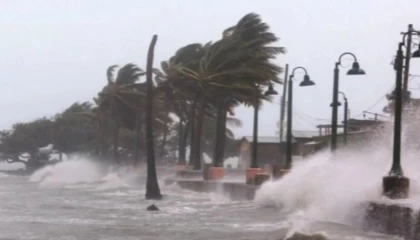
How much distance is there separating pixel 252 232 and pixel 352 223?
204cm

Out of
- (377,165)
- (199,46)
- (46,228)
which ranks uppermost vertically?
(199,46)

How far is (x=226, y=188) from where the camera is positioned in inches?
1320

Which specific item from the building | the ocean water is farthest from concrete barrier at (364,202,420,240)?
the building

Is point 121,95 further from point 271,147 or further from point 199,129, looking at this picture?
point 199,129

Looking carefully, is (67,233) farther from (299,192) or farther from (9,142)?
(9,142)

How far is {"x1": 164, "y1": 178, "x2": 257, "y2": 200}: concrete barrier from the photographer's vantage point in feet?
100

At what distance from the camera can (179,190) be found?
4106 cm

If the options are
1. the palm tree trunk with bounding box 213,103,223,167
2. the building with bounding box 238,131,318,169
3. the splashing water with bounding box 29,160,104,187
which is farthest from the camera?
the splashing water with bounding box 29,160,104,187

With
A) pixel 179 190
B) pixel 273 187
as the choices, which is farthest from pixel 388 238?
pixel 179 190

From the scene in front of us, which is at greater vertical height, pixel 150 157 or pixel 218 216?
pixel 150 157

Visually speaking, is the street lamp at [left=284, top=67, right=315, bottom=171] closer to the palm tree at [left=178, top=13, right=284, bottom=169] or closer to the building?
the palm tree at [left=178, top=13, right=284, bottom=169]

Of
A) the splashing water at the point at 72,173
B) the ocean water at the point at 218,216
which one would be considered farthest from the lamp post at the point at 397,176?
the splashing water at the point at 72,173

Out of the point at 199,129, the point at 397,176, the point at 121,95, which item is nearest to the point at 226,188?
the point at 199,129

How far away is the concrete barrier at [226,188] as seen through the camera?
3055 centimetres
